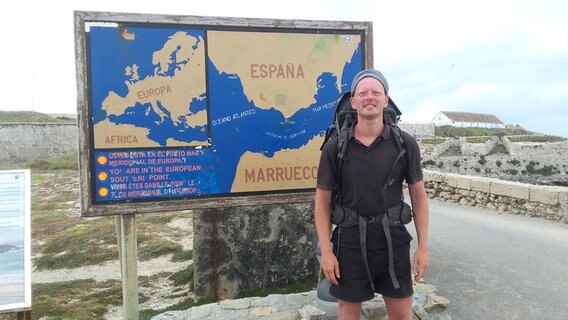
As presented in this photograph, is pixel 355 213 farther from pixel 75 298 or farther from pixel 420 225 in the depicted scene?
pixel 75 298

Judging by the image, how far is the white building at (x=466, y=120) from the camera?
94.7 m

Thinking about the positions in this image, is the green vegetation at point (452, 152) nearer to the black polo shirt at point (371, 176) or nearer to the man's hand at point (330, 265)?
the black polo shirt at point (371, 176)

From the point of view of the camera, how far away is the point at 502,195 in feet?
34.9

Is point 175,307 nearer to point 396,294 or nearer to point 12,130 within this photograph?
point 396,294

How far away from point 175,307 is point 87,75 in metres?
3.26

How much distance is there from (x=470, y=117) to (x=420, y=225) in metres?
104

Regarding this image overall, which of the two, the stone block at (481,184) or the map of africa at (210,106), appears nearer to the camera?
the map of africa at (210,106)

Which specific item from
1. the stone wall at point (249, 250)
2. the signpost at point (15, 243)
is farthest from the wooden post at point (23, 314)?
the stone wall at point (249, 250)

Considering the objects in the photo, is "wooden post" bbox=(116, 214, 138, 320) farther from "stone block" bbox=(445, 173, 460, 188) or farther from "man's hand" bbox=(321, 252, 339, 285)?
"stone block" bbox=(445, 173, 460, 188)

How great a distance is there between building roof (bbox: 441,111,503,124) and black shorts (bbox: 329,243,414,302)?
98259 millimetres

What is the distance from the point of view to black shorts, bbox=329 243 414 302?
8.95 feet

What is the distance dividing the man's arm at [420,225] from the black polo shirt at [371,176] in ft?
0.30

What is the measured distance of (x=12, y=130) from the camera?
3941 cm

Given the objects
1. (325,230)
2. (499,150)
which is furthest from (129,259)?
(499,150)
